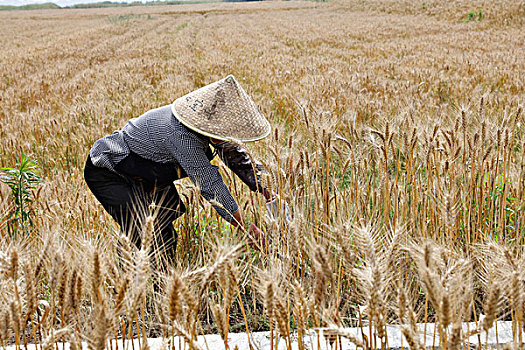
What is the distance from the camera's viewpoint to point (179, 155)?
6.91ft

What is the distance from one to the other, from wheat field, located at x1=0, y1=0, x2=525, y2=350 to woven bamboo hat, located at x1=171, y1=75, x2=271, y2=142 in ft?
0.48

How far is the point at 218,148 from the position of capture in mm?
2354

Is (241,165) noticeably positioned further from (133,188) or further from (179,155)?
(133,188)

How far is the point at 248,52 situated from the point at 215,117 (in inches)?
410

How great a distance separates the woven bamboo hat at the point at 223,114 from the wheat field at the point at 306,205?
0.14 metres

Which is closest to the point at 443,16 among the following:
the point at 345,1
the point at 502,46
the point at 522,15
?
the point at 522,15

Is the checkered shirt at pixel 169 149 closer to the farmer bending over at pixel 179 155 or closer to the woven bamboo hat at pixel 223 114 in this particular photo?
the farmer bending over at pixel 179 155

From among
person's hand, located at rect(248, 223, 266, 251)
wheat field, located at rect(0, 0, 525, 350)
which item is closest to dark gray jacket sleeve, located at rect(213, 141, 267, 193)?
wheat field, located at rect(0, 0, 525, 350)

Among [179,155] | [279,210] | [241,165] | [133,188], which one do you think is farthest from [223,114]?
[133,188]

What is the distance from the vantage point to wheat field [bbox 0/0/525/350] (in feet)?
3.56

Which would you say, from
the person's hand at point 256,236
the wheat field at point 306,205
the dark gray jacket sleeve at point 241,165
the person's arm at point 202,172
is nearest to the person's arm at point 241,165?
the dark gray jacket sleeve at point 241,165

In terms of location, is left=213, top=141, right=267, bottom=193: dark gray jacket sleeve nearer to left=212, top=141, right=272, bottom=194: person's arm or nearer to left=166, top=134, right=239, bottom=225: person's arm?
left=212, top=141, right=272, bottom=194: person's arm

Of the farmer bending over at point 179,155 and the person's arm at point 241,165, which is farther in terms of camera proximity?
the person's arm at point 241,165

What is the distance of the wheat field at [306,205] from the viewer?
→ 1086 mm
